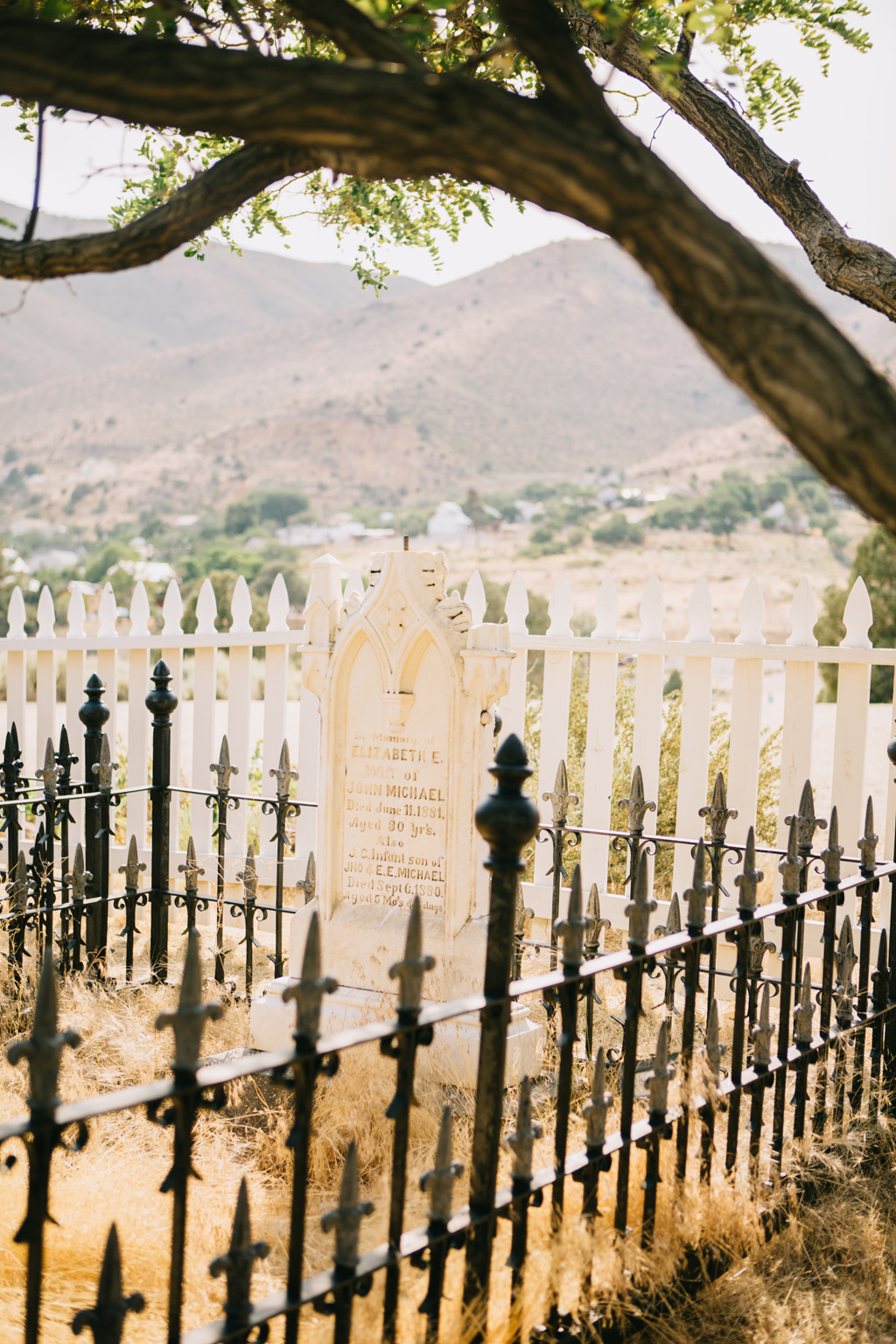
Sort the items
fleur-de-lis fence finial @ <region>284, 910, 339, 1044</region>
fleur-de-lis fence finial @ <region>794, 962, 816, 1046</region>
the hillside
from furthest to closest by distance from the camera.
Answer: the hillside, fleur-de-lis fence finial @ <region>794, 962, 816, 1046</region>, fleur-de-lis fence finial @ <region>284, 910, 339, 1044</region>

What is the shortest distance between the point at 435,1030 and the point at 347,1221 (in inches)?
67.8

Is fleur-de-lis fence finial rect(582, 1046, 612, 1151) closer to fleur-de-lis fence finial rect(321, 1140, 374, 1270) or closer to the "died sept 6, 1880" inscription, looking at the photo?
fleur-de-lis fence finial rect(321, 1140, 374, 1270)

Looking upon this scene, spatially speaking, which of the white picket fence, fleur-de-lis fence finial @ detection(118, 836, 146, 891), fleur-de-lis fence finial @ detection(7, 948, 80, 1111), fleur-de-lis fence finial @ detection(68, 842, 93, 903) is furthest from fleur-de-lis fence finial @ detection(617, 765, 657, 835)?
fleur-de-lis fence finial @ detection(7, 948, 80, 1111)

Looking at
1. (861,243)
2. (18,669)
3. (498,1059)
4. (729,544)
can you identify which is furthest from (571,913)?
(729,544)

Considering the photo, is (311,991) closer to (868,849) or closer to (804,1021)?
(804,1021)

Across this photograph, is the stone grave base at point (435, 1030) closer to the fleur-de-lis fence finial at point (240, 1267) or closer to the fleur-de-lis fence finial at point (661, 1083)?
the fleur-de-lis fence finial at point (661, 1083)

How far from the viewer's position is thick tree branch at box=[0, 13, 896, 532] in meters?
1.37

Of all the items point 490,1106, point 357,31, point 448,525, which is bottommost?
point 490,1106

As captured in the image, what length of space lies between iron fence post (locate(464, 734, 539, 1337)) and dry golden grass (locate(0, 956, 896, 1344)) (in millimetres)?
146

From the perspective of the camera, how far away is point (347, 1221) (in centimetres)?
183

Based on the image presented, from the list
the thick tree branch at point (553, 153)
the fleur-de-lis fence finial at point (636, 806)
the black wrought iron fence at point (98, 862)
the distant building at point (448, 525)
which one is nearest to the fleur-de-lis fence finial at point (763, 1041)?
the fleur-de-lis fence finial at point (636, 806)

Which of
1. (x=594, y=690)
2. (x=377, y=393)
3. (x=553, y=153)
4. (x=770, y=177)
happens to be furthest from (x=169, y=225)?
(x=377, y=393)

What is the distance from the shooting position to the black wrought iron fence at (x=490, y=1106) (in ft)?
5.37

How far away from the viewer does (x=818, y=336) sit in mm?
1371
